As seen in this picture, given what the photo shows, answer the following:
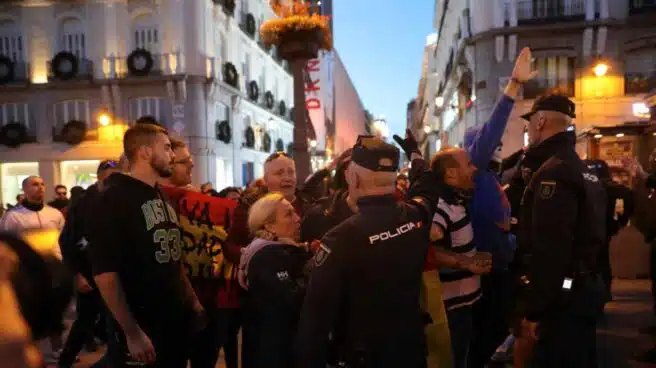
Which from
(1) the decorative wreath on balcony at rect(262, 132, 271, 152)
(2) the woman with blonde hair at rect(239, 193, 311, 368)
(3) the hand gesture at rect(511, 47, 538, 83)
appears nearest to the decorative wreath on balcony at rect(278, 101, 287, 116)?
(1) the decorative wreath on balcony at rect(262, 132, 271, 152)

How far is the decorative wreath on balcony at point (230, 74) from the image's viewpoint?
86.3 ft

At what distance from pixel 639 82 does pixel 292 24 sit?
18.4 meters

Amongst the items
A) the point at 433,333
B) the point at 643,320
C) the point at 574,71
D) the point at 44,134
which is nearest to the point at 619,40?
the point at 574,71

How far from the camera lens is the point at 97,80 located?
2430 centimetres

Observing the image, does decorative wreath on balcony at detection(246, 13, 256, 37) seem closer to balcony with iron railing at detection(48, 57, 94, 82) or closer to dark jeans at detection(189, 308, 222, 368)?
balcony with iron railing at detection(48, 57, 94, 82)

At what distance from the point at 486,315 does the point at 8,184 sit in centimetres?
2761

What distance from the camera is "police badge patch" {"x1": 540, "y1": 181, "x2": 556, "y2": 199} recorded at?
9.61 ft

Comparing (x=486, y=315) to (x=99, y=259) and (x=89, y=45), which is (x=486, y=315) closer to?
(x=99, y=259)

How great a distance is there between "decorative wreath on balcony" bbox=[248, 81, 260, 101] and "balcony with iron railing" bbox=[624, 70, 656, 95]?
1911 centimetres

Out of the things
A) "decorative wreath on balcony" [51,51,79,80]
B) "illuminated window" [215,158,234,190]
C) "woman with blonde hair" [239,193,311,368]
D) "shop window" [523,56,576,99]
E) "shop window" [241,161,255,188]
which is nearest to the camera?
"woman with blonde hair" [239,193,311,368]

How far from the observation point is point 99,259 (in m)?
2.81

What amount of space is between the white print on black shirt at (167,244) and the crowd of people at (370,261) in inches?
0.5

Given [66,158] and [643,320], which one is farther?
[66,158]

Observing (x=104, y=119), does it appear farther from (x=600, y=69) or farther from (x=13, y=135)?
(x=600, y=69)
